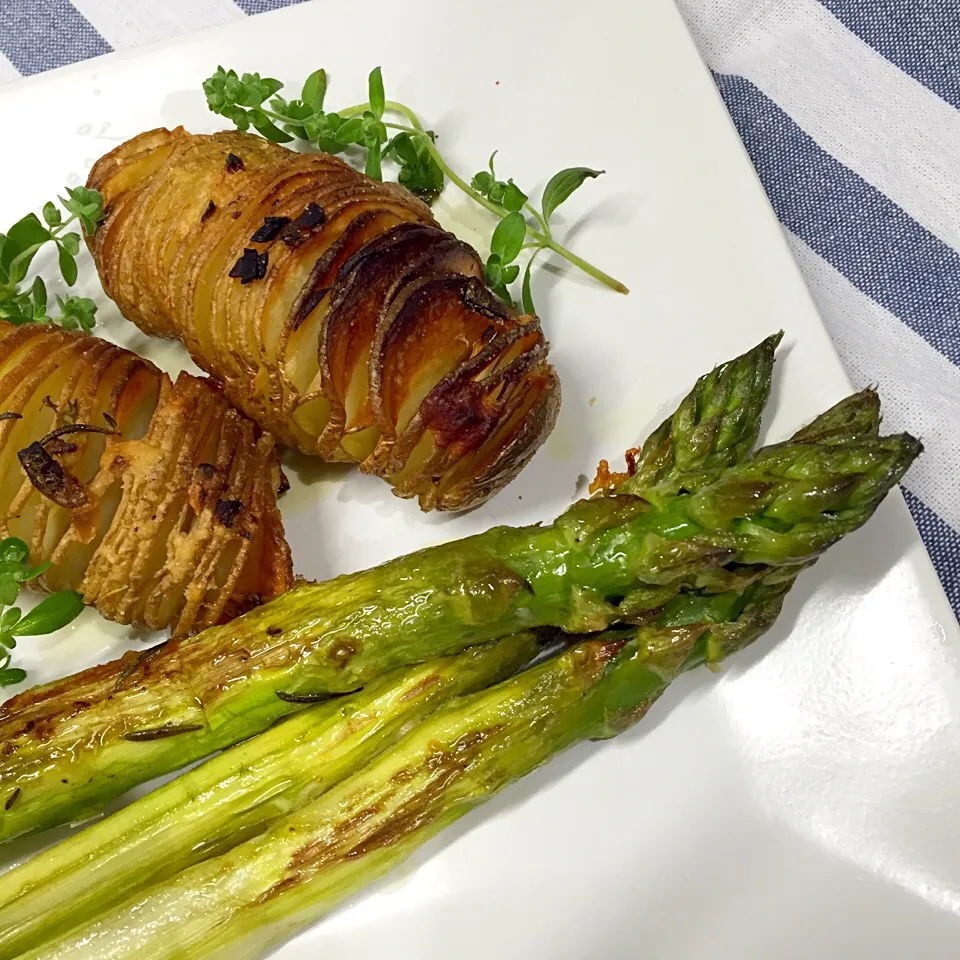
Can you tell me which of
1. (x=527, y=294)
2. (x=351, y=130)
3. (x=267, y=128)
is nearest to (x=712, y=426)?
(x=527, y=294)

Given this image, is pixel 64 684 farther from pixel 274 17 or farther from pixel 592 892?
pixel 274 17

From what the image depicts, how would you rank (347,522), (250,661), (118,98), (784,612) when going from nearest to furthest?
(250,661), (784,612), (347,522), (118,98)

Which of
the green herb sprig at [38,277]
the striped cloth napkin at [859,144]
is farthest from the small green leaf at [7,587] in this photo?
the striped cloth napkin at [859,144]

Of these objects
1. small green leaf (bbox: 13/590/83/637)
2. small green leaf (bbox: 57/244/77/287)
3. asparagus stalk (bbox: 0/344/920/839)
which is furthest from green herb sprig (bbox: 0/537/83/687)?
small green leaf (bbox: 57/244/77/287)

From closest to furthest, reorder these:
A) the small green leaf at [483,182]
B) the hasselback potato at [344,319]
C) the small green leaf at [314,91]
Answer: the hasselback potato at [344,319]
the small green leaf at [483,182]
the small green leaf at [314,91]

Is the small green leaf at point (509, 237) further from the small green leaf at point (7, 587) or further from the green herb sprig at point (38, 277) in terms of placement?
the small green leaf at point (7, 587)

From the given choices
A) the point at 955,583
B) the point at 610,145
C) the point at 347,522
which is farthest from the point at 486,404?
the point at 955,583

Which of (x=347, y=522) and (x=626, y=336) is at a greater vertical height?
(x=626, y=336)
